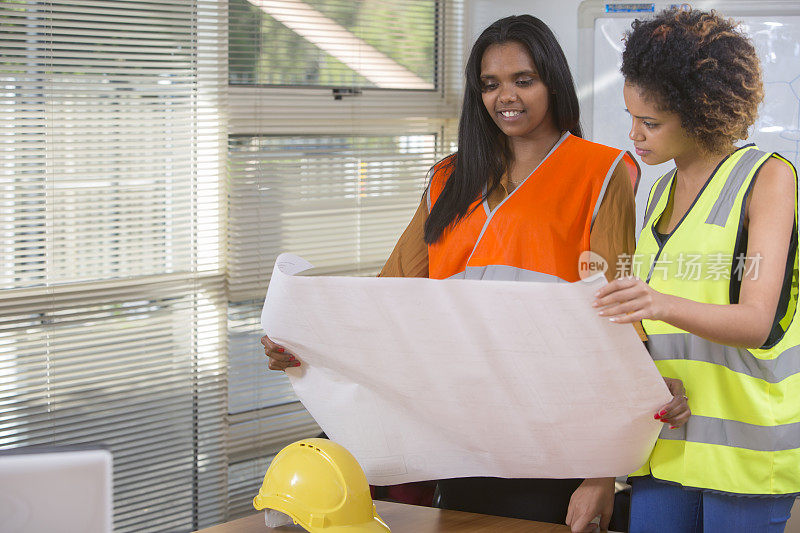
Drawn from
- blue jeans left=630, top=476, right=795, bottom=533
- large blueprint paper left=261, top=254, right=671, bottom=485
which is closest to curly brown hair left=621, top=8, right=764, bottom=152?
large blueprint paper left=261, top=254, right=671, bottom=485

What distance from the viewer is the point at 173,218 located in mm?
2725

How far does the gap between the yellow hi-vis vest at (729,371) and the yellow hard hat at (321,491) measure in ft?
1.80

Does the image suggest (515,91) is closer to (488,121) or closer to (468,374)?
(488,121)

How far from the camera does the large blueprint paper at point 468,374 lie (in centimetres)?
136

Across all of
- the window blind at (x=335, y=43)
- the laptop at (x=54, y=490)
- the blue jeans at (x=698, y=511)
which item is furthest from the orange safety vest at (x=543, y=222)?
the window blind at (x=335, y=43)

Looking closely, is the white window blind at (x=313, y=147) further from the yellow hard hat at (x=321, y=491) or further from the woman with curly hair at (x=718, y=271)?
the woman with curly hair at (x=718, y=271)

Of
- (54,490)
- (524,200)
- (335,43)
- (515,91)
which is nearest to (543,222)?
(524,200)

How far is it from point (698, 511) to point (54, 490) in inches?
44.3

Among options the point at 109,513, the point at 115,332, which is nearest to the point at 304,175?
the point at 115,332

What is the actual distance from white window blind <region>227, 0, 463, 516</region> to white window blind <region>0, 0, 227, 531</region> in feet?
0.33

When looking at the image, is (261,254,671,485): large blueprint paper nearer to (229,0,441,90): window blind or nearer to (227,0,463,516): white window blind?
(227,0,463,516): white window blind

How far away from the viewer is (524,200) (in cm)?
167

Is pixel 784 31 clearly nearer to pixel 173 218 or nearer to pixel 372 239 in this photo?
pixel 372 239

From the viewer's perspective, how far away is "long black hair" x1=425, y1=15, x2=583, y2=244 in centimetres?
168
